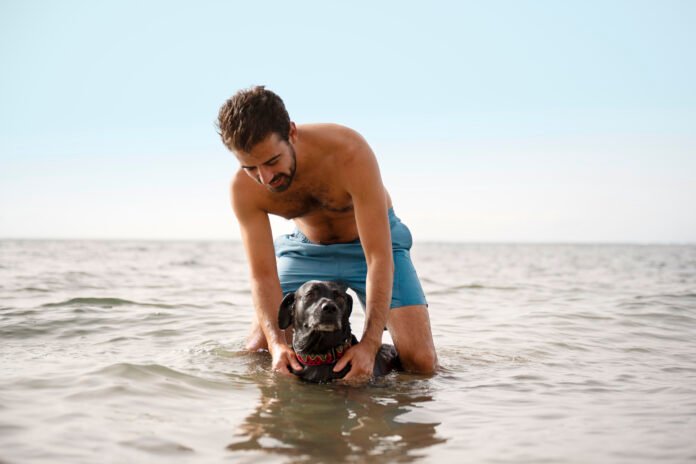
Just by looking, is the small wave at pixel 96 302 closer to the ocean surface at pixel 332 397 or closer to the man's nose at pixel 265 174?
the ocean surface at pixel 332 397

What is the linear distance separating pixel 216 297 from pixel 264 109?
8.73 meters

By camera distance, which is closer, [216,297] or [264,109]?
[264,109]

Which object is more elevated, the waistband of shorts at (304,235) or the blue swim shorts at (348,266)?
the waistband of shorts at (304,235)

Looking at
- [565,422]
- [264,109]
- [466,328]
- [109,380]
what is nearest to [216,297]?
[466,328]

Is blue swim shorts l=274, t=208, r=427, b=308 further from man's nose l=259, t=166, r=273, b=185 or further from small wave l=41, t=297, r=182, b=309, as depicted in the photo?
small wave l=41, t=297, r=182, b=309

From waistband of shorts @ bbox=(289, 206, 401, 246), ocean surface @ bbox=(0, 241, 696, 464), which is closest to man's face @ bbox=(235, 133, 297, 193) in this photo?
waistband of shorts @ bbox=(289, 206, 401, 246)

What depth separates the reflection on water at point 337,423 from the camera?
12.1 feet

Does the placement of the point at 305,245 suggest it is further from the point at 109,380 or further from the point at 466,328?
the point at 466,328

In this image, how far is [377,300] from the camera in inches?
214

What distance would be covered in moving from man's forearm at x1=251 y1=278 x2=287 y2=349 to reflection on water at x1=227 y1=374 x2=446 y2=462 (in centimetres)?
47

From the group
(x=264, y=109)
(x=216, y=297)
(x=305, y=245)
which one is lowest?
(x=216, y=297)

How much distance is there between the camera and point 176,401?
15.8 ft

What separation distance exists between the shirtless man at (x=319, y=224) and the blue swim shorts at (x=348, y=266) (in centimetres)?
1

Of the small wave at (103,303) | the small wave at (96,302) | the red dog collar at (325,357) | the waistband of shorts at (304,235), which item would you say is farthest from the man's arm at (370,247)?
the small wave at (96,302)
